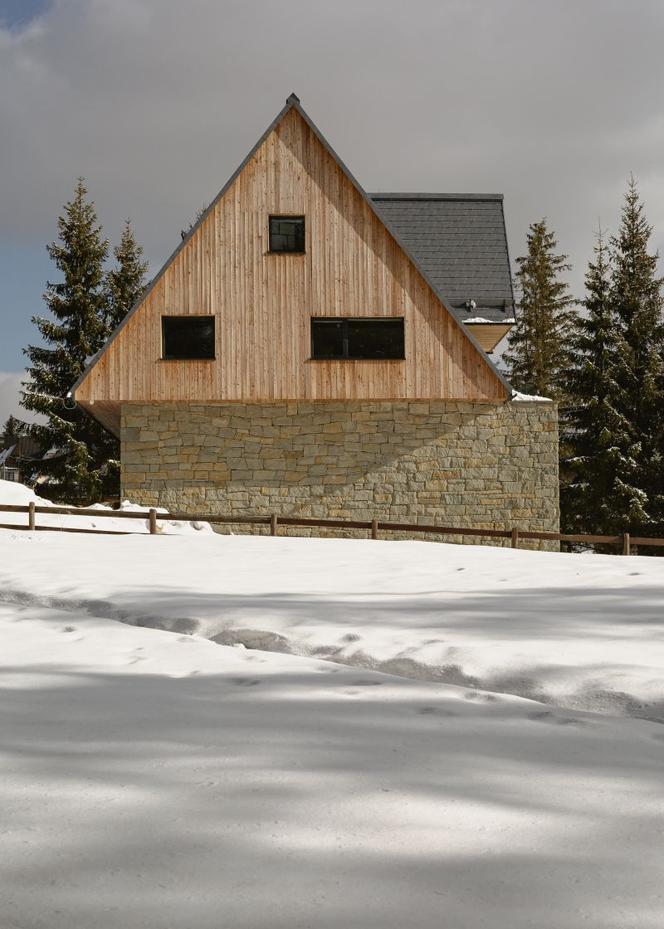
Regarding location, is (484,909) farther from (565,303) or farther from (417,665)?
(565,303)

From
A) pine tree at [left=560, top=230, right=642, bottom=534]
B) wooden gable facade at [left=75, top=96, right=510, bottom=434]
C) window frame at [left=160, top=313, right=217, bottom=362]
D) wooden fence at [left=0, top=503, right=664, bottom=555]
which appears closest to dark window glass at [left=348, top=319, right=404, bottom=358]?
wooden gable facade at [left=75, top=96, right=510, bottom=434]

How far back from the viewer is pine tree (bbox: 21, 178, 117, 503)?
27750 millimetres

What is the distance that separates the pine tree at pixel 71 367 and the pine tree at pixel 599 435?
15.0 meters

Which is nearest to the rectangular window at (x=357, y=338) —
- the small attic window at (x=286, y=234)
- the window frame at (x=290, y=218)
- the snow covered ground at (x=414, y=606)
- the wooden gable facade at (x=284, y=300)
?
the wooden gable facade at (x=284, y=300)

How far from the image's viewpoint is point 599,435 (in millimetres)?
24969

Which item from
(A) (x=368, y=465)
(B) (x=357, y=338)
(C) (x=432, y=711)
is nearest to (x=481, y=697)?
(C) (x=432, y=711)

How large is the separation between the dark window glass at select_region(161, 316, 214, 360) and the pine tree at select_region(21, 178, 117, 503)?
1005 cm

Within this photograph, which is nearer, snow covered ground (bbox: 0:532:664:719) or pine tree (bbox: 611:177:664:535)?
snow covered ground (bbox: 0:532:664:719)

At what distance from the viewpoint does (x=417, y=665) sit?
5254mm

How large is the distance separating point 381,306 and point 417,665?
13.8 metres

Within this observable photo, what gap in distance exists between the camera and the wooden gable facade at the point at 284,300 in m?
18.2

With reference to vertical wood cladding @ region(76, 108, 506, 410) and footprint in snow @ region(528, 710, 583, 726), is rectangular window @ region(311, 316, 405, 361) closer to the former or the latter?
vertical wood cladding @ region(76, 108, 506, 410)

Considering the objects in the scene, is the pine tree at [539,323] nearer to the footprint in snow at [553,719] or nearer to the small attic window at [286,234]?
the small attic window at [286,234]

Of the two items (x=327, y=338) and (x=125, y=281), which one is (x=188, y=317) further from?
(x=125, y=281)
